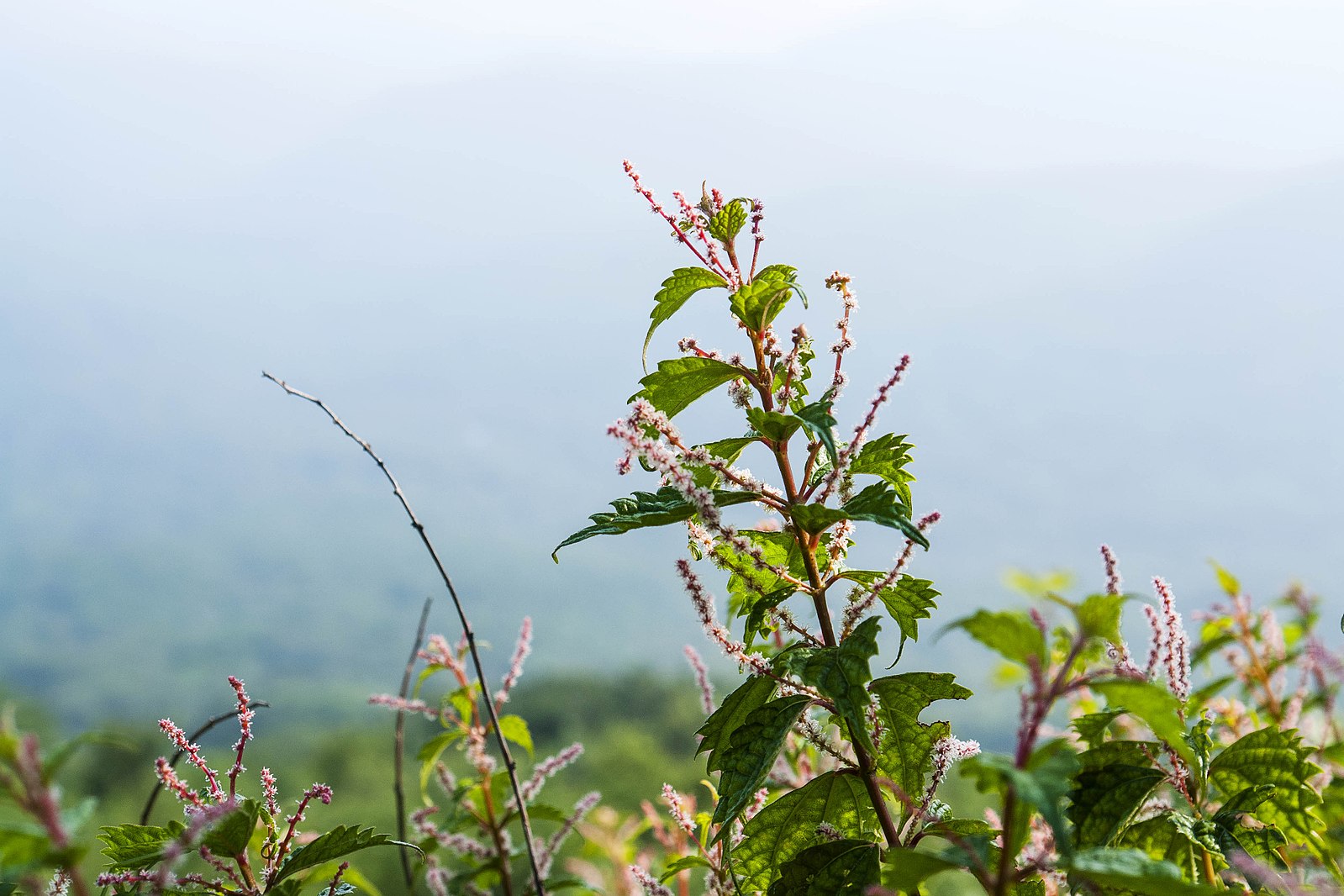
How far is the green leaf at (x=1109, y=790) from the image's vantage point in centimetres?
103

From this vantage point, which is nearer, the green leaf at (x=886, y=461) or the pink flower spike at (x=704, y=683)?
the green leaf at (x=886, y=461)

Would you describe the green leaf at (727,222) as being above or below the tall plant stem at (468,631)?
above

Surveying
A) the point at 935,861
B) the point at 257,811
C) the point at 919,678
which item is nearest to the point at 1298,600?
the point at 919,678

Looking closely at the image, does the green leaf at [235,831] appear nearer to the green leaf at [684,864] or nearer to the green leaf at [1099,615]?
the green leaf at [684,864]

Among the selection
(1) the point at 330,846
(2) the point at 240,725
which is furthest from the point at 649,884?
(2) the point at 240,725

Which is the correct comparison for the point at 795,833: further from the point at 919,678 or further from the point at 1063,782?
the point at 1063,782

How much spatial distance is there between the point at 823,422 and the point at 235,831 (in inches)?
28.0

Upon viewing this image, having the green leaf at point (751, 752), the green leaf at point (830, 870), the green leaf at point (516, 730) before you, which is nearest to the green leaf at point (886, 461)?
the green leaf at point (751, 752)

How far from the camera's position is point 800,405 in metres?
1.20

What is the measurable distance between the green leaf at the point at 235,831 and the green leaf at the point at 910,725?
66 centimetres

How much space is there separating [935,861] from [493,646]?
1.11 meters

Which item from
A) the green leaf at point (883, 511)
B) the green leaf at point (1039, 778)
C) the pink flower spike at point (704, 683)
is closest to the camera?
the green leaf at point (1039, 778)

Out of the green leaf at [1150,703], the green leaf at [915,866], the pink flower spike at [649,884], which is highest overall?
the pink flower spike at [649,884]

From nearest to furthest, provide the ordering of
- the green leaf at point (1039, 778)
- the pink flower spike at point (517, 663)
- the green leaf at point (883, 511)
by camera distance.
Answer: the green leaf at point (1039, 778)
the green leaf at point (883, 511)
the pink flower spike at point (517, 663)
